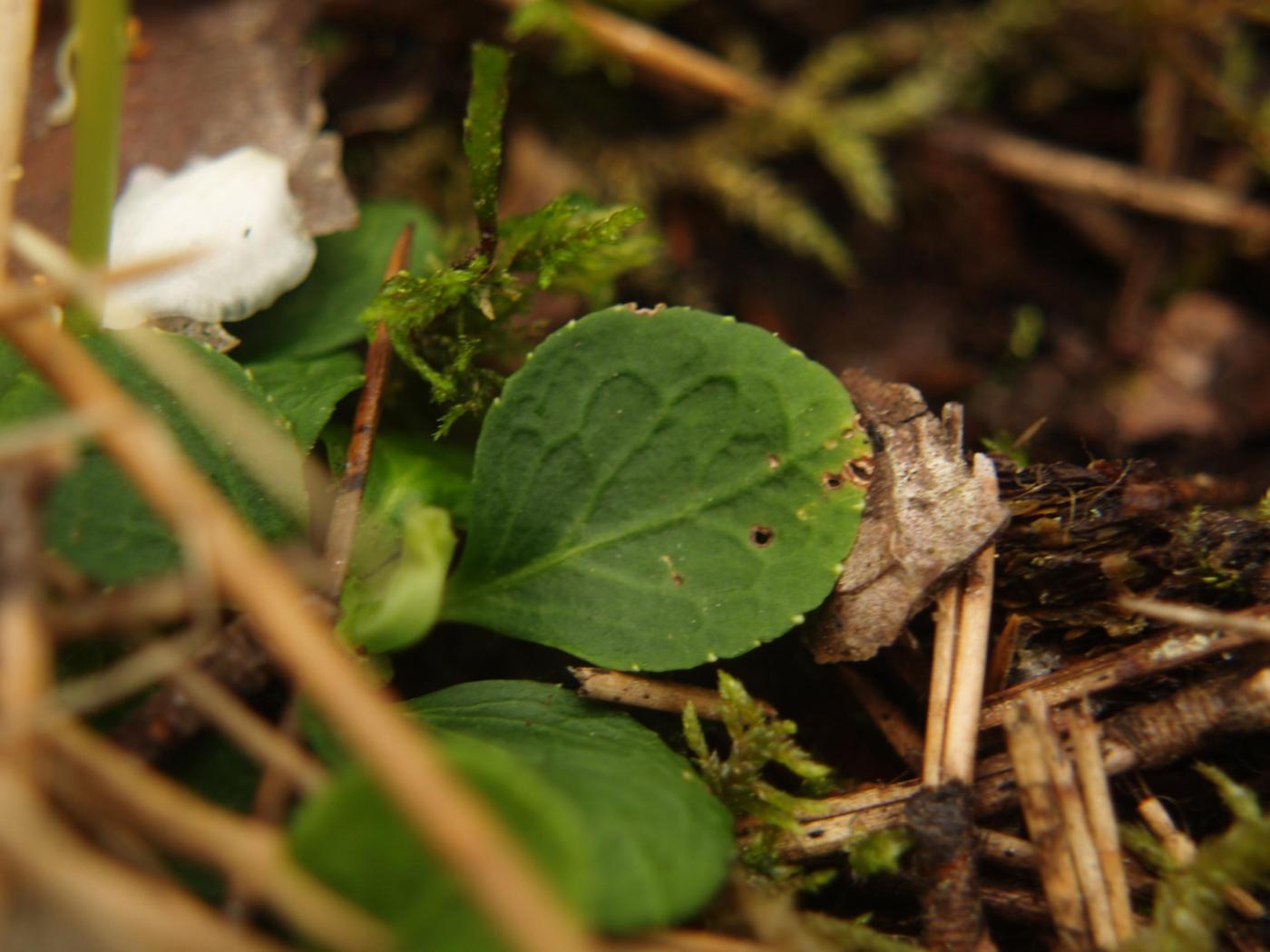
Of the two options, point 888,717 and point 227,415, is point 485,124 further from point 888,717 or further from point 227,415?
point 888,717

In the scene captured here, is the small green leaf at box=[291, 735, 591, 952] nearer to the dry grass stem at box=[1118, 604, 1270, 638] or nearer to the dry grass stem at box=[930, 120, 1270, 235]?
the dry grass stem at box=[1118, 604, 1270, 638]

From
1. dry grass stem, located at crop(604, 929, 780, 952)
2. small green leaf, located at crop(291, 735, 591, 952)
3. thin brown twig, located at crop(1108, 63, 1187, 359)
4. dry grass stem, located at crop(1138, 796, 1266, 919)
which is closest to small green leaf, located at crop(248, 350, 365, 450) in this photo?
small green leaf, located at crop(291, 735, 591, 952)

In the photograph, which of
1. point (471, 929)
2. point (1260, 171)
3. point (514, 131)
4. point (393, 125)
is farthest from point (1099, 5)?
point (471, 929)

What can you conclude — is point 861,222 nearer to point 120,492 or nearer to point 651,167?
point 651,167

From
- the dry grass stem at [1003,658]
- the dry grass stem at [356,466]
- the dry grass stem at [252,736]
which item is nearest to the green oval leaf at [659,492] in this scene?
the dry grass stem at [356,466]

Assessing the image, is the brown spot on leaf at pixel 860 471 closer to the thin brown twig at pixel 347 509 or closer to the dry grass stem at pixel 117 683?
the thin brown twig at pixel 347 509

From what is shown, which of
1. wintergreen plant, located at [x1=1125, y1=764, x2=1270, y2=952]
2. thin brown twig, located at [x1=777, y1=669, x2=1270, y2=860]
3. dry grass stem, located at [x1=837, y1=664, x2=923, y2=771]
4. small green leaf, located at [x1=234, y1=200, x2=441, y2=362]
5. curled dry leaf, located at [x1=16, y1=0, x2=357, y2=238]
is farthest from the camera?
curled dry leaf, located at [x1=16, y1=0, x2=357, y2=238]
